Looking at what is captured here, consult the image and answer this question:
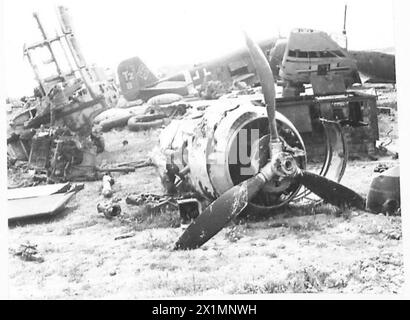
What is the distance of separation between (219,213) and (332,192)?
2.66 ft

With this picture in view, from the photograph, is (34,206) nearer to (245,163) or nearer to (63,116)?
(63,116)

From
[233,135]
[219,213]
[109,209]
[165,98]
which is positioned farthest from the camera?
[165,98]

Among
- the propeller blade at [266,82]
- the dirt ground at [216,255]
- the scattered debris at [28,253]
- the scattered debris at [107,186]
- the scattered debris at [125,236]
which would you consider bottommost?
the dirt ground at [216,255]

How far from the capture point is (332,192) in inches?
134

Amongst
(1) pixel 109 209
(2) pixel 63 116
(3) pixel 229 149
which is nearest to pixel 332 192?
(3) pixel 229 149

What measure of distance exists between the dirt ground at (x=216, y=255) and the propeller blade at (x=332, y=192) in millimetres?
69

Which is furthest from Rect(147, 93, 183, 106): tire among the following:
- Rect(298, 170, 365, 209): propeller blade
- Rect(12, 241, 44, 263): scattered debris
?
Rect(12, 241, 44, 263): scattered debris

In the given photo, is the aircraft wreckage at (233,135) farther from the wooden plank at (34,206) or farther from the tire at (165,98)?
the wooden plank at (34,206)

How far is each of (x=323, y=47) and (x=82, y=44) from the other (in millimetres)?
1764

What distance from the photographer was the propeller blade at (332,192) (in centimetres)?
335

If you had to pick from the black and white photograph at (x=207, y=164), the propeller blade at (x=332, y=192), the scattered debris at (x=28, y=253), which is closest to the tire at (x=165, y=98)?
the black and white photograph at (x=207, y=164)

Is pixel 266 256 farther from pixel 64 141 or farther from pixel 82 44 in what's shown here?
pixel 82 44


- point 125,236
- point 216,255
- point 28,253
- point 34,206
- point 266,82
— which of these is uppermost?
point 266,82

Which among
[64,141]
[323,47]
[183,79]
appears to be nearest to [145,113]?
[183,79]
